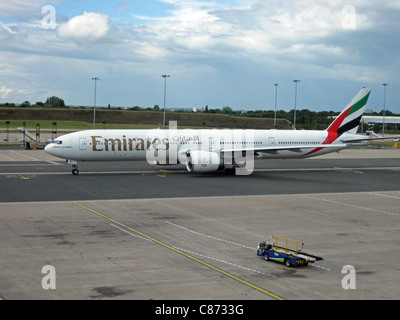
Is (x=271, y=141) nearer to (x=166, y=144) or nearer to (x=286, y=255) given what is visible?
(x=166, y=144)

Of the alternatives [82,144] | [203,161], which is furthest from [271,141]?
[82,144]

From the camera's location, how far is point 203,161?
4856 cm

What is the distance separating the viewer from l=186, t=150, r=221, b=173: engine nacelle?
48562mm

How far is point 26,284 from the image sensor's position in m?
17.2

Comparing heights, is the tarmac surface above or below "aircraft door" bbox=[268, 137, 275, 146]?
below

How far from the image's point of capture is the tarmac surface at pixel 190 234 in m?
17.3

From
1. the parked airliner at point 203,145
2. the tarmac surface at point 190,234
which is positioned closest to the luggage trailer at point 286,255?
the tarmac surface at point 190,234

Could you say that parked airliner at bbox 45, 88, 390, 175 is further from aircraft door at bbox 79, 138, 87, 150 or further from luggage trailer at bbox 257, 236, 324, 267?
luggage trailer at bbox 257, 236, 324, 267

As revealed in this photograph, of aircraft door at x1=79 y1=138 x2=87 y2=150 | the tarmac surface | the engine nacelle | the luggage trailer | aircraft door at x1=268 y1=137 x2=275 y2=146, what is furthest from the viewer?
aircraft door at x1=268 y1=137 x2=275 y2=146

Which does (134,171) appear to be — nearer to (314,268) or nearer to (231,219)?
(231,219)

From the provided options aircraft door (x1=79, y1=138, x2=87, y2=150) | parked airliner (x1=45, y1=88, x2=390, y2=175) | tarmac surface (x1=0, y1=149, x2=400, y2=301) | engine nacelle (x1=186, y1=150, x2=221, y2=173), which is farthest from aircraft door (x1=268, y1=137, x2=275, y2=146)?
aircraft door (x1=79, y1=138, x2=87, y2=150)

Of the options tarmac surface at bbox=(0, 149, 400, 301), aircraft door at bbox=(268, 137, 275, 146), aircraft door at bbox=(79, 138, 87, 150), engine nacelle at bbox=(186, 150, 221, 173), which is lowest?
tarmac surface at bbox=(0, 149, 400, 301)

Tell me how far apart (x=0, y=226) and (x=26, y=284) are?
33.5ft
